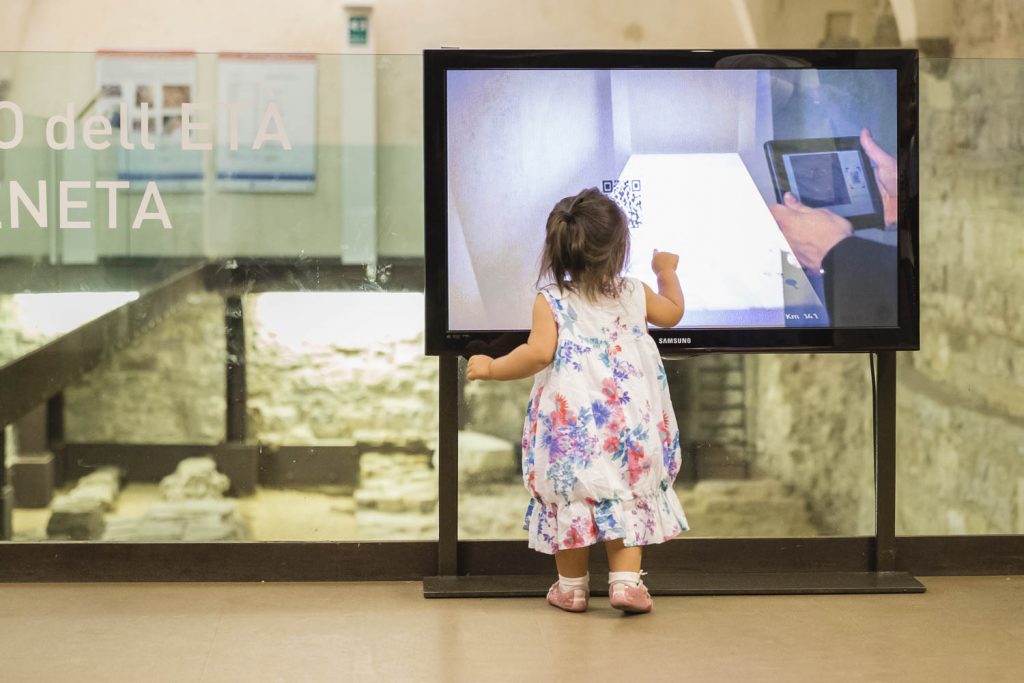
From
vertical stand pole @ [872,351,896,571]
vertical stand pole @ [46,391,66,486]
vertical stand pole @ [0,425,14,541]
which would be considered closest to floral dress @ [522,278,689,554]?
vertical stand pole @ [872,351,896,571]

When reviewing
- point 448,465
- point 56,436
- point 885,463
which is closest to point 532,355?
point 448,465

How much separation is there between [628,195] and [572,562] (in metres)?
1.02

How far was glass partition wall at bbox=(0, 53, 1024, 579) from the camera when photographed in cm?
366

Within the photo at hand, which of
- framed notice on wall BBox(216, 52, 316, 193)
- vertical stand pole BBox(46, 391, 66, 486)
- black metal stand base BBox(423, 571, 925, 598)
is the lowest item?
black metal stand base BBox(423, 571, 925, 598)

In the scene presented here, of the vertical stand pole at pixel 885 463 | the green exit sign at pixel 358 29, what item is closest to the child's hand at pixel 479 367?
the vertical stand pole at pixel 885 463

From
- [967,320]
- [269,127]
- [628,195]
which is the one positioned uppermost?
[269,127]

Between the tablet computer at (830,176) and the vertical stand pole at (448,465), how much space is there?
107 centimetres

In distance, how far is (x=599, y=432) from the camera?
3.28 metres

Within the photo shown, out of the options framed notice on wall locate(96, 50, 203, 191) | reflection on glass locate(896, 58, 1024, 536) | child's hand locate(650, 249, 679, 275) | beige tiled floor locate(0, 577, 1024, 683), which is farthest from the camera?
reflection on glass locate(896, 58, 1024, 536)

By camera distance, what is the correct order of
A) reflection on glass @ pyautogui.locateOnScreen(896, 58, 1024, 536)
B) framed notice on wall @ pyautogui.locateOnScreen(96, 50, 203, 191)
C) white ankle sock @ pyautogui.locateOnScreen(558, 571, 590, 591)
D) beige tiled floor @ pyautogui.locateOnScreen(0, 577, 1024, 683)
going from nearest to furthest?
beige tiled floor @ pyautogui.locateOnScreen(0, 577, 1024, 683), white ankle sock @ pyautogui.locateOnScreen(558, 571, 590, 591), framed notice on wall @ pyautogui.locateOnScreen(96, 50, 203, 191), reflection on glass @ pyautogui.locateOnScreen(896, 58, 1024, 536)

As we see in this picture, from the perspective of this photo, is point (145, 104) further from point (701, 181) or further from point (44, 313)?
point (701, 181)

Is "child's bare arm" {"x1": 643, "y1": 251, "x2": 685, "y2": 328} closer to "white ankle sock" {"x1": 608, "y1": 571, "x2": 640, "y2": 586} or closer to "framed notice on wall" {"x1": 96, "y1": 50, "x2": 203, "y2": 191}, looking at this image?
"white ankle sock" {"x1": 608, "y1": 571, "x2": 640, "y2": 586}

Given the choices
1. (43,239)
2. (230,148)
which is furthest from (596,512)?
(43,239)

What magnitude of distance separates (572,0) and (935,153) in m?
2.98
